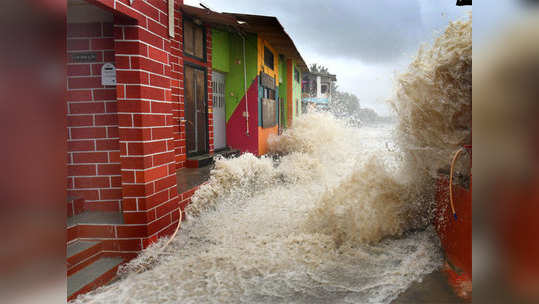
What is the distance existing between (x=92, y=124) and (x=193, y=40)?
414cm

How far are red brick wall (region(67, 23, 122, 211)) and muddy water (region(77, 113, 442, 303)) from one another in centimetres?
86

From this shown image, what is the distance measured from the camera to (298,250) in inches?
139

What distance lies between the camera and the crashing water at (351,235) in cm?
278

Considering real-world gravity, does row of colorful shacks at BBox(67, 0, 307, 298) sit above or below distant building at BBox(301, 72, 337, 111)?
below

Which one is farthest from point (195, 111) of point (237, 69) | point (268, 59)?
point (268, 59)

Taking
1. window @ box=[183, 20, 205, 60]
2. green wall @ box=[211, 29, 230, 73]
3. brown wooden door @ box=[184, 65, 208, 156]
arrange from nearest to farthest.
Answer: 1. window @ box=[183, 20, 205, 60]
2. brown wooden door @ box=[184, 65, 208, 156]
3. green wall @ box=[211, 29, 230, 73]

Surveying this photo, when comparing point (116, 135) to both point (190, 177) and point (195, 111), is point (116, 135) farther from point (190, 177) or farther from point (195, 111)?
point (195, 111)

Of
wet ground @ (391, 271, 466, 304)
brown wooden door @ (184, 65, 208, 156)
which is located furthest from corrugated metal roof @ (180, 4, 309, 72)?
wet ground @ (391, 271, 466, 304)

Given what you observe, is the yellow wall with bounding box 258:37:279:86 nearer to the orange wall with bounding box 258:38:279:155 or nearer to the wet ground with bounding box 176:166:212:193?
the orange wall with bounding box 258:38:279:155

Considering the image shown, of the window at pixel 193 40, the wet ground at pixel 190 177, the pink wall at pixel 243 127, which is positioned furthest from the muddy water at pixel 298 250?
the pink wall at pixel 243 127

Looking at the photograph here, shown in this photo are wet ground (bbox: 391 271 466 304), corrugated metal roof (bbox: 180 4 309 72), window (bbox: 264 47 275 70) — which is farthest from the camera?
window (bbox: 264 47 275 70)

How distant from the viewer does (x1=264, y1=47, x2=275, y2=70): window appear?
10.6 m
